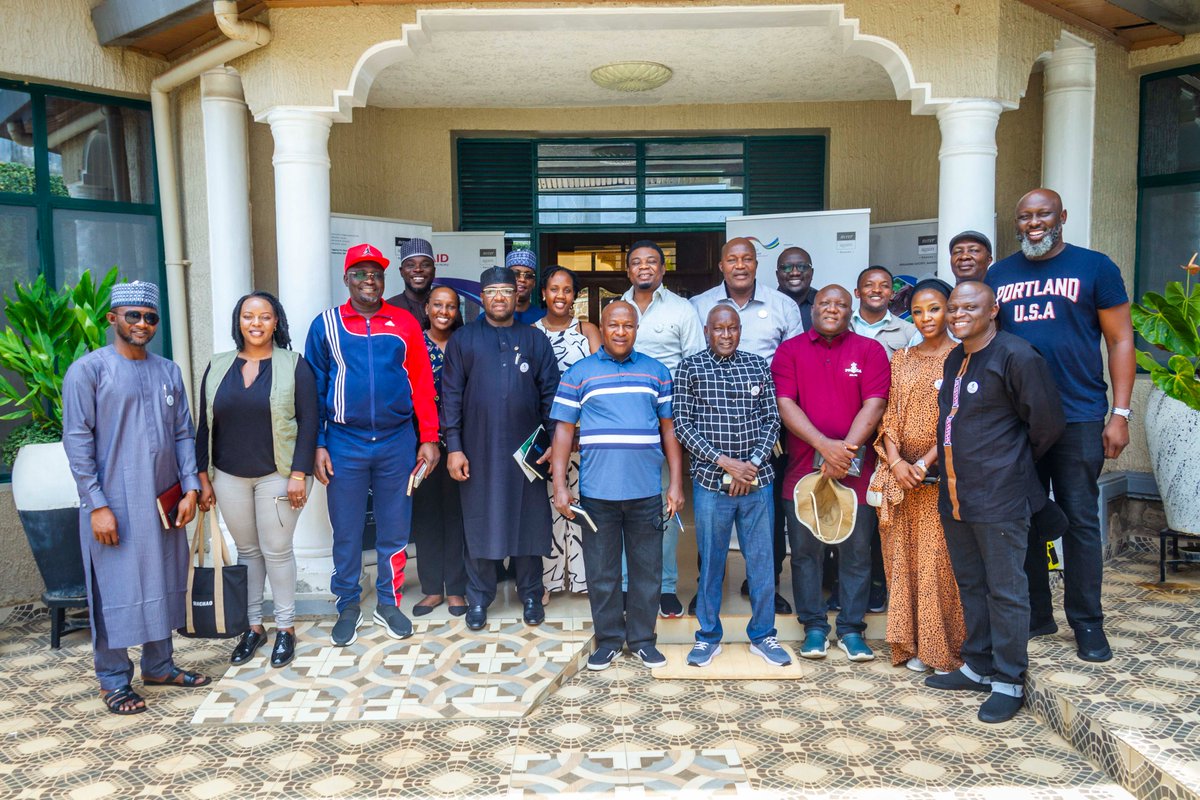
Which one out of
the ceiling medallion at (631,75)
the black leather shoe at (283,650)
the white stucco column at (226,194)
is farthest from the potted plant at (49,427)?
the ceiling medallion at (631,75)

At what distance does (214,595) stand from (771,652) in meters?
2.54

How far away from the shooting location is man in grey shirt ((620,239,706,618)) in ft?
A: 14.5

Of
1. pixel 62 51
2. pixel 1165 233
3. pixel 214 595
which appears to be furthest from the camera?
pixel 1165 233

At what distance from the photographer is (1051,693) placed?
3594 millimetres

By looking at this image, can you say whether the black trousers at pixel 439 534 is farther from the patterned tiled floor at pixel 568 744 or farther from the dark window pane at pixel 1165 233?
the dark window pane at pixel 1165 233

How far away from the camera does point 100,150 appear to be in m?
5.50

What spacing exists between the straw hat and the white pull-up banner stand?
2.71m

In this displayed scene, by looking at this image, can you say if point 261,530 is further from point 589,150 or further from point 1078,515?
point 589,150

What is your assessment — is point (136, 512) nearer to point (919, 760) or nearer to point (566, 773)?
point (566, 773)

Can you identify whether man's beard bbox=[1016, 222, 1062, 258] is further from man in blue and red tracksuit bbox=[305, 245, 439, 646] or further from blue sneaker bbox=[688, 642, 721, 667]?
man in blue and red tracksuit bbox=[305, 245, 439, 646]

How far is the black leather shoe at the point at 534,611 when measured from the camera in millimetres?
4484

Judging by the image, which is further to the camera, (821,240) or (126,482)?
(821,240)

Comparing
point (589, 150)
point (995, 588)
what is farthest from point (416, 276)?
point (995, 588)

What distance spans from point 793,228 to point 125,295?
179 inches
